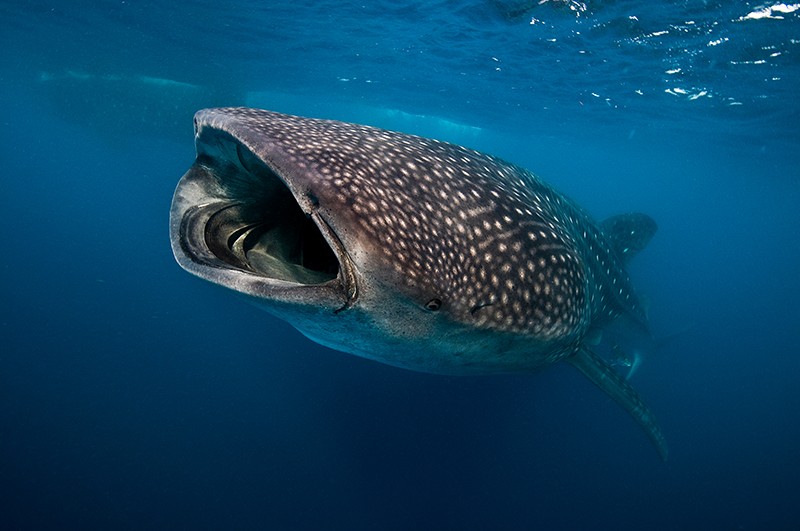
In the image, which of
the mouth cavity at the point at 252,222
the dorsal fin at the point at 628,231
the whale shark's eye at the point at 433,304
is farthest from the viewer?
the dorsal fin at the point at 628,231

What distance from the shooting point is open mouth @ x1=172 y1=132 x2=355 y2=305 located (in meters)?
1.96

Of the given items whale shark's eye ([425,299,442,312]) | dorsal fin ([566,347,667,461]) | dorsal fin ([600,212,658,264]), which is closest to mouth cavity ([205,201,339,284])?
whale shark's eye ([425,299,442,312])

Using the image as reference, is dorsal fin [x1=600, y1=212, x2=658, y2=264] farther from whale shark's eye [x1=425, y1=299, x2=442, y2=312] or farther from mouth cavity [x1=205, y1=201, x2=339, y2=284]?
whale shark's eye [x1=425, y1=299, x2=442, y2=312]

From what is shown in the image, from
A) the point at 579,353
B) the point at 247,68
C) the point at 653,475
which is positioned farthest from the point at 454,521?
the point at 247,68

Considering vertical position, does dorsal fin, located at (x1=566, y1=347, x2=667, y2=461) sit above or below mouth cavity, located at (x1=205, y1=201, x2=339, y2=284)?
below

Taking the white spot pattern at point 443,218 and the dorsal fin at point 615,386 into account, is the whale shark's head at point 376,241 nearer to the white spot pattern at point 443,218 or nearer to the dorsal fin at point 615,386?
the white spot pattern at point 443,218

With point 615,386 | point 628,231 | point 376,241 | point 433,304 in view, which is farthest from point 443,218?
point 628,231

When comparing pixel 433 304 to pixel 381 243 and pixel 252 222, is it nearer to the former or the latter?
pixel 381 243

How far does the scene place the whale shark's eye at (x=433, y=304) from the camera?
2.22 m

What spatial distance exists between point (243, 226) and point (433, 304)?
1401 millimetres

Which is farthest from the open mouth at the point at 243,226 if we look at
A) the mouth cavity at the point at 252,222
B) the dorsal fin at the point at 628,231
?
the dorsal fin at the point at 628,231

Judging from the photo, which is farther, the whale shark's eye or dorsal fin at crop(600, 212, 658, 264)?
dorsal fin at crop(600, 212, 658, 264)

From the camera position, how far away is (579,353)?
16.7ft

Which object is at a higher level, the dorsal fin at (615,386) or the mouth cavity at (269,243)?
the mouth cavity at (269,243)
